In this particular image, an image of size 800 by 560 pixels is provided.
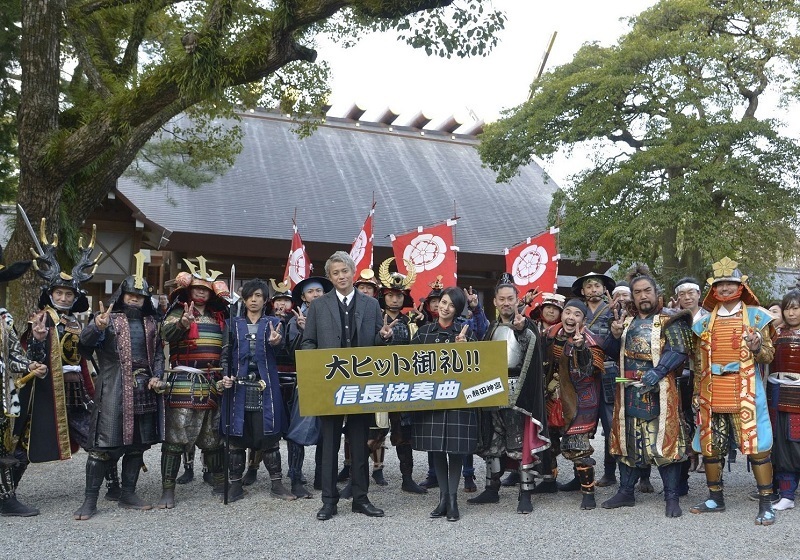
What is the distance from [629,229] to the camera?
1481 centimetres

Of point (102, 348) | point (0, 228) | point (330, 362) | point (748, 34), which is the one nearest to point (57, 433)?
point (102, 348)

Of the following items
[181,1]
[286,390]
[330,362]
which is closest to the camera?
[330,362]

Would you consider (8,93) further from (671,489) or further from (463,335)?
(671,489)

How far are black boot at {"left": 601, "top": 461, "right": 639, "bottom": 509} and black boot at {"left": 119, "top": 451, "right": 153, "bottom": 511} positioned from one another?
3.64m

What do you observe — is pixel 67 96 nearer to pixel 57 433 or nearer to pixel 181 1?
pixel 181 1

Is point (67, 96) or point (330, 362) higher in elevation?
point (67, 96)

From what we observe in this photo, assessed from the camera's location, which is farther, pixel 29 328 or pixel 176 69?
pixel 176 69

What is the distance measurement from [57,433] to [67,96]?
6836 millimetres

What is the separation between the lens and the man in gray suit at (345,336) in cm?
538

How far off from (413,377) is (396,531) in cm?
108

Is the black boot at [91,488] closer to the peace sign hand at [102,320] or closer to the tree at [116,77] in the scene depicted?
the peace sign hand at [102,320]

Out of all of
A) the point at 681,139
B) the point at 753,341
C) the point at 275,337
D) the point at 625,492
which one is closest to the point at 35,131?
the point at 275,337

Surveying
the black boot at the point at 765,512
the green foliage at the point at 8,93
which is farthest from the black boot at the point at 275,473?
the green foliage at the point at 8,93

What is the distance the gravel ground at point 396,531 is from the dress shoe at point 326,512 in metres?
0.07
